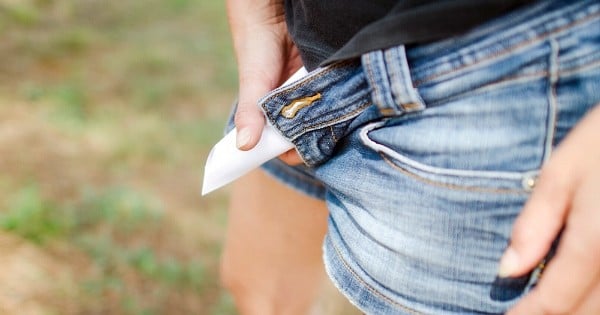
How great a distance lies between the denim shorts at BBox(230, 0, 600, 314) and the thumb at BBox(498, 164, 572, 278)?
0.10 ft

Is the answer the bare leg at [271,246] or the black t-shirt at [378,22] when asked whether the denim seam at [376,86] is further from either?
the bare leg at [271,246]

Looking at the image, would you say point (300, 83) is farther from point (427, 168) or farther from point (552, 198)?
point (552, 198)

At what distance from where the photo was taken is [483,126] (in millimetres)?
696

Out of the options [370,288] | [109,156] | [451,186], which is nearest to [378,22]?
[451,186]

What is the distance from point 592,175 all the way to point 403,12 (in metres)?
0.24

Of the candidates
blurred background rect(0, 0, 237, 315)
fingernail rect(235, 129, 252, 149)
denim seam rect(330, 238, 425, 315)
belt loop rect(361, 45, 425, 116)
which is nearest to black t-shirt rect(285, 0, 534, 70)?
belt loop rect(361, 45, 425, 116)

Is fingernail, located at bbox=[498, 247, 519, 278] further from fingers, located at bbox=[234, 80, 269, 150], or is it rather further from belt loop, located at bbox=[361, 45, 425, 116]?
fingers, located at bbox=[234, 80, 269, 150]

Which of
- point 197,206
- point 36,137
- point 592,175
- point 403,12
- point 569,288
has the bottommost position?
point 197,206

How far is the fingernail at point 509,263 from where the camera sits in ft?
2.23

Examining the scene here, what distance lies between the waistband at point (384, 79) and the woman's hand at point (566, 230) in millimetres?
106

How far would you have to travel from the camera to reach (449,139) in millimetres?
707

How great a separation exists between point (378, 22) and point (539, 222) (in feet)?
0.83

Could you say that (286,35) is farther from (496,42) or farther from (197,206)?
(197,206)

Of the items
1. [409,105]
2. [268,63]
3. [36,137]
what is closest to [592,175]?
[409,105]
